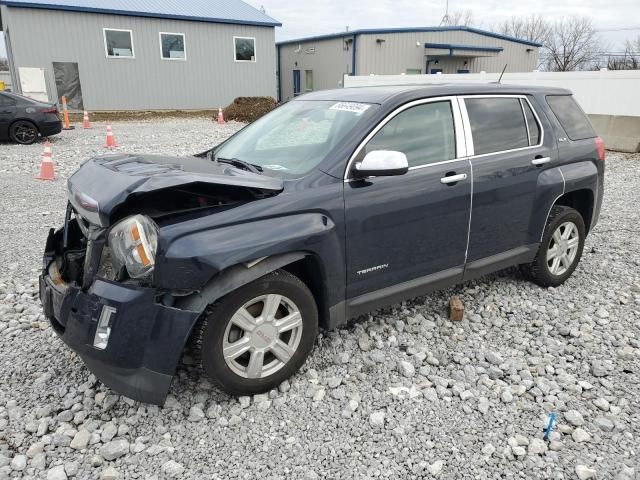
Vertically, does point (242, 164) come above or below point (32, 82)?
above

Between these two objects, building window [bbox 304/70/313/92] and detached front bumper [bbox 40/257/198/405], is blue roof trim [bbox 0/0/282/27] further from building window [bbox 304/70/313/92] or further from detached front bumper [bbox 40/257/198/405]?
detached front bumper [bbox 40/257/198/405]

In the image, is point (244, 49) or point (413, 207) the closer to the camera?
point (413, 207)

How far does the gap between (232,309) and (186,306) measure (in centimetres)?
27

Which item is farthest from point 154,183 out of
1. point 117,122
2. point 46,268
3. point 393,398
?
point 117,122

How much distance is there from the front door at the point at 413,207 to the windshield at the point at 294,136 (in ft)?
0.79

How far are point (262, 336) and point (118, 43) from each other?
2421 centimetres

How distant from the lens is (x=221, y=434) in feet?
9.12

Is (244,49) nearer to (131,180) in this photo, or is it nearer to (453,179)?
(453,179)

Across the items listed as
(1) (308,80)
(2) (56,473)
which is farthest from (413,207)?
(1) (308,80)

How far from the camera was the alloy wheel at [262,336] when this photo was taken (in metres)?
2.88

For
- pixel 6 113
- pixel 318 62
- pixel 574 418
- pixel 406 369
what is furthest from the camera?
pixel 318 62

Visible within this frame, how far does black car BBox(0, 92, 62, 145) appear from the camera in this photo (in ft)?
43.2

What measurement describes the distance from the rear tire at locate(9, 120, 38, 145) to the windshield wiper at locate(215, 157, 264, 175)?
12.2 metres

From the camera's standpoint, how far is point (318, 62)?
32.8 metres
